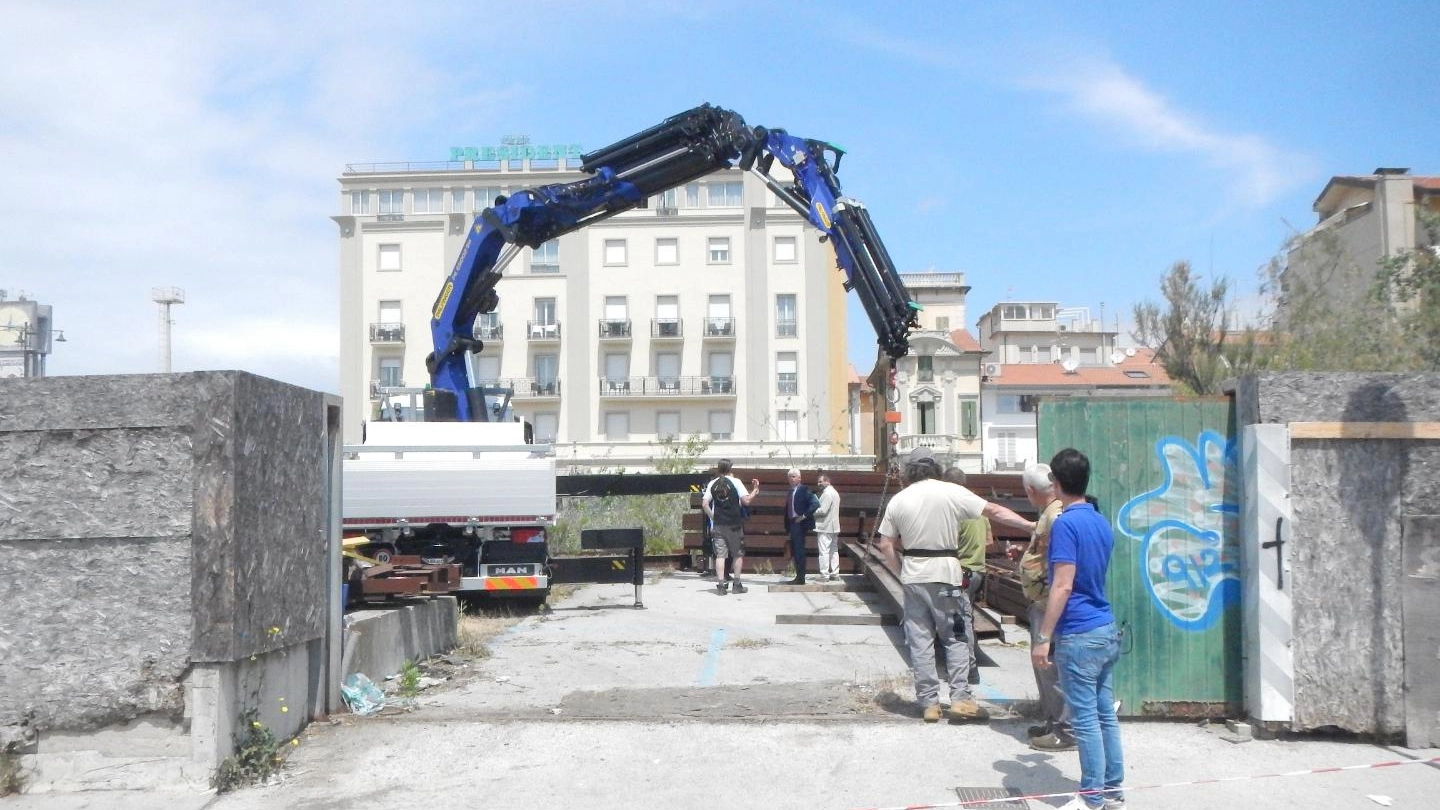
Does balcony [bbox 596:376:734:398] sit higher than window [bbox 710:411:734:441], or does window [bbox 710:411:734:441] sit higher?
balcony [bbox 596:376:734:398]

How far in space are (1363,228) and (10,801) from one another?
123 ft

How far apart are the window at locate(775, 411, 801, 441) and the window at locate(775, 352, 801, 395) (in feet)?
3.82

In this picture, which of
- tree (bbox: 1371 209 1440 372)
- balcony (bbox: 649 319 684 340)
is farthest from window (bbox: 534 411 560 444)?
tree (bbox: 1371 209 1440 372)

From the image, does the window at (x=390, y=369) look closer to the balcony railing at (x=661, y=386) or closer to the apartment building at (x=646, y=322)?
the apartment building at (x=646, y=322)

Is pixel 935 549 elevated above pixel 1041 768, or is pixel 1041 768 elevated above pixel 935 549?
pixel 935 549

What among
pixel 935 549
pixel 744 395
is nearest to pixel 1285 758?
pixel 935 549

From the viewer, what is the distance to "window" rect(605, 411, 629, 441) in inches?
2397

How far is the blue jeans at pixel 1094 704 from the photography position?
545 cm

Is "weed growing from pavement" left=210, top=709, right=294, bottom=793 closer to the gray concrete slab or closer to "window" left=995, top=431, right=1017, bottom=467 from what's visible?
the gray concrete slab

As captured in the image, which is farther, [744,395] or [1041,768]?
[744,395]

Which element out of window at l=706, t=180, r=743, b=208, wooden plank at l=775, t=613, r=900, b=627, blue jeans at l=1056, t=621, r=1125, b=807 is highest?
window at l=706, t=180, r=743, b=208

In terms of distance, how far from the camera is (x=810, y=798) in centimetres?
593

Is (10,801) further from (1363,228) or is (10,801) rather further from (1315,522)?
Result: (1363,228)

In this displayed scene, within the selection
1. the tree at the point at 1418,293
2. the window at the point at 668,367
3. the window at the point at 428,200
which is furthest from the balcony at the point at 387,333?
the tree at the point at 1418,293
